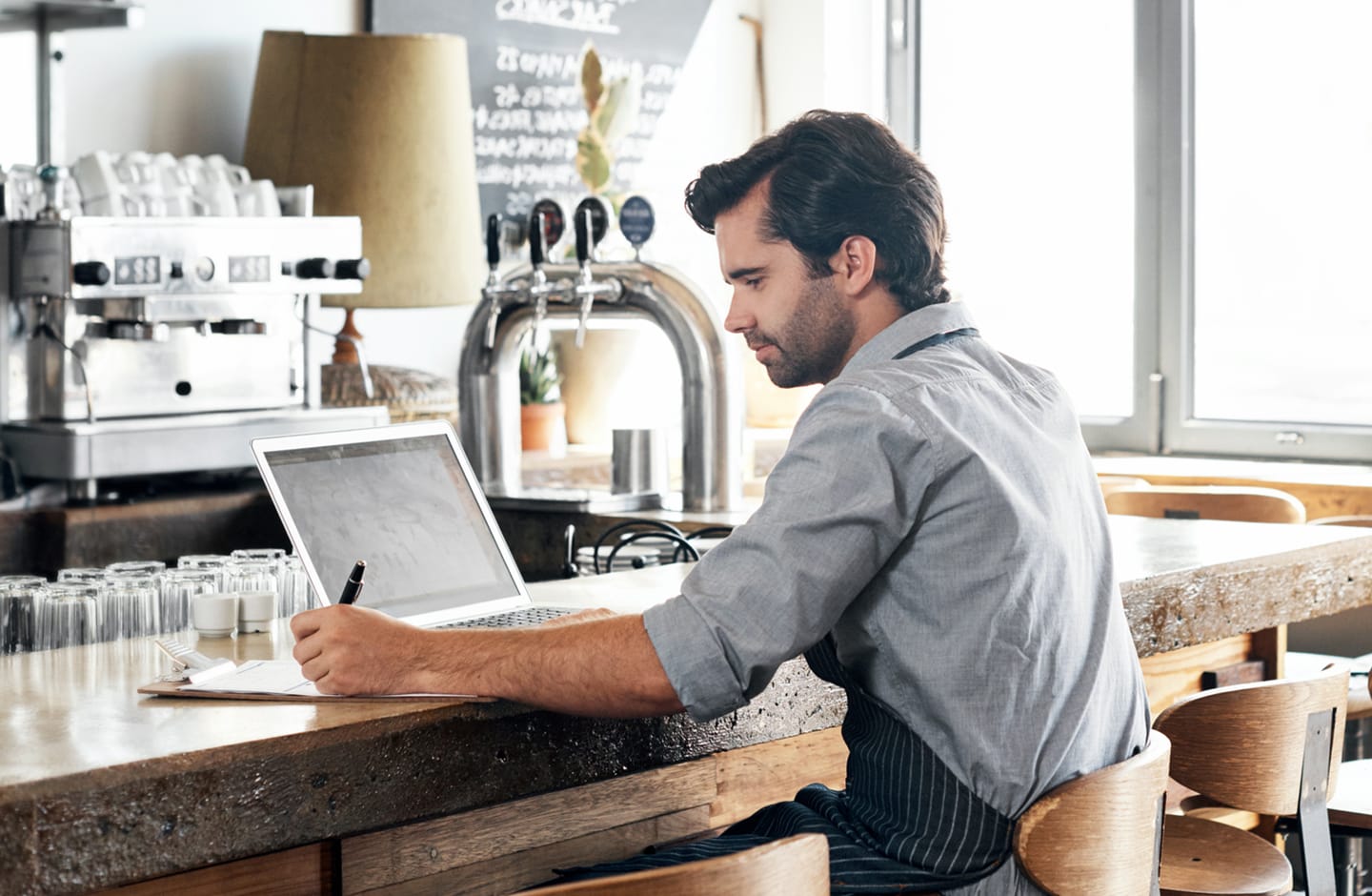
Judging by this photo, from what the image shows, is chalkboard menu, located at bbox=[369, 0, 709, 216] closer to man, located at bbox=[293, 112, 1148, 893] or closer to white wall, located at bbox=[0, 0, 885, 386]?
white wall, located at bbox=[0, 0, 885, 386]

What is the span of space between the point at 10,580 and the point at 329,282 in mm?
1665

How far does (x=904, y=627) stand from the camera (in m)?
1.48

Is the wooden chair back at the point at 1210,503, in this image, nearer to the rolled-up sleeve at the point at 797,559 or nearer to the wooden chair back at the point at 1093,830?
the wooden chair back at the point at 1093,830

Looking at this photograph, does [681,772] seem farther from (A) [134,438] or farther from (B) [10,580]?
(A) [134,438]

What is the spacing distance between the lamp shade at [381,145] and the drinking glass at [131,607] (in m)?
2.06

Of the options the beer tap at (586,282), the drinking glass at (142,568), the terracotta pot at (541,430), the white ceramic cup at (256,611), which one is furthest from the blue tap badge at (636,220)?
the white ceramic cup at (256,611)

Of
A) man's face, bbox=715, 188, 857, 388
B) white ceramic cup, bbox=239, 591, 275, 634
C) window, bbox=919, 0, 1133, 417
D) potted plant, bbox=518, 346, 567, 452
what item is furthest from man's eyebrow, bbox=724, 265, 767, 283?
window, bbox=919, 0, 1133, 417

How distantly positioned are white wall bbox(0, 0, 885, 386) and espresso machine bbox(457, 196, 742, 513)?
0.53 ft

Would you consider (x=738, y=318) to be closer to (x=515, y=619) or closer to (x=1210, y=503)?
(x=515, y=619)

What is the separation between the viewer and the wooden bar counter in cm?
126

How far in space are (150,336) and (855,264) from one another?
1973 mm

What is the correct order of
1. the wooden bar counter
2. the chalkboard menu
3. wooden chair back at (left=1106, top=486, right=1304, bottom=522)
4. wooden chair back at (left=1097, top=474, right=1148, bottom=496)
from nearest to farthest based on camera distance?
1. the wooden bar counter
2. wooden chair back at (left=1106, top=486, right=1304, bottom=522)
3. wooden chair back at (left=1097, top=474, right=1148, bottom=496)
4. the chalkboard menu

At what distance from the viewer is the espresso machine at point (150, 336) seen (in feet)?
10.2

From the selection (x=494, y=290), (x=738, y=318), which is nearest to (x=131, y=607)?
(x=738, y=318)
